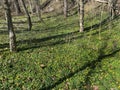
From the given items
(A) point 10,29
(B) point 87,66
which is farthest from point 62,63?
(A) point 10,29

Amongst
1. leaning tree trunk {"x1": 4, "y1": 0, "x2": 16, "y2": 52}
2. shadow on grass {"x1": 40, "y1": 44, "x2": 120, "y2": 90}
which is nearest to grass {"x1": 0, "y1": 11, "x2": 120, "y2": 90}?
shadow on grass {"x1": 40, "y1": 44, "x2": 120, "y2": 90}

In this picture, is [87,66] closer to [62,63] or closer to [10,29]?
[62,63]

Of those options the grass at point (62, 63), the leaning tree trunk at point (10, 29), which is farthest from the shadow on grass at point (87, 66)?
the leaning tree trunk at point (10, 29)

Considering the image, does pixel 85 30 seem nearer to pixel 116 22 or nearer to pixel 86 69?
pixel 116 22

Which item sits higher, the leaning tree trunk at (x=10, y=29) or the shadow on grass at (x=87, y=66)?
the leaning tree trunk at (x=10, y=29)

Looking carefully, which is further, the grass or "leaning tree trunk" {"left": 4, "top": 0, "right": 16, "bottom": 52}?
"leaning tree trunk" {"left": 4, "top": 0, "right": 16, "bottom": 52}

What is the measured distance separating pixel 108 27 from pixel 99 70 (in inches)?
397

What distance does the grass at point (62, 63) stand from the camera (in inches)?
611

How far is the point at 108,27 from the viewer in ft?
86.7

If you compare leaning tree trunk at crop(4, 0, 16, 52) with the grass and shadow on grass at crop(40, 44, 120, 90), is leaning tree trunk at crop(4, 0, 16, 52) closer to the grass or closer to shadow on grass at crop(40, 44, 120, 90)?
the grass

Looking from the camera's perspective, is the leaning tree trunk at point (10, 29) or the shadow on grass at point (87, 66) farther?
the leaning tree trunk at point (10, 29)

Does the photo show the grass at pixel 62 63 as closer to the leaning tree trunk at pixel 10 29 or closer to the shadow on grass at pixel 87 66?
the shadow on grass at pixel 87 66

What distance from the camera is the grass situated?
1552 centimetres

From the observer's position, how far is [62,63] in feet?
58.4
